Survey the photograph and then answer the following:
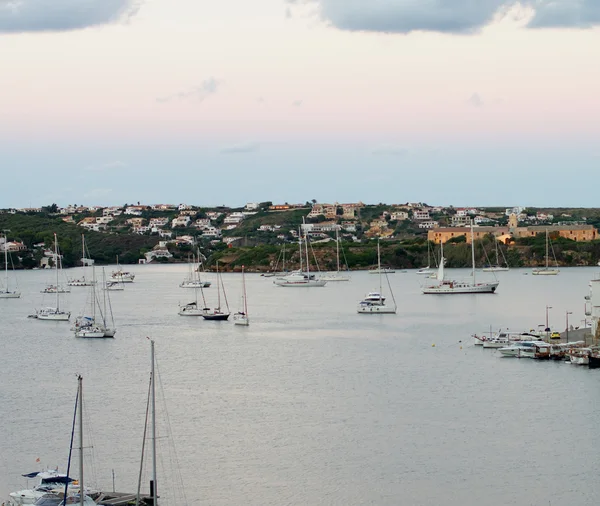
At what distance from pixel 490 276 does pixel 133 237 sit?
8452 cm

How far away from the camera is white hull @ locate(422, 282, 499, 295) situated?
239ft

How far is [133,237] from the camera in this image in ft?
549

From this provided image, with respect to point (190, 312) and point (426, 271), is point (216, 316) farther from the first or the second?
point (426, 271)

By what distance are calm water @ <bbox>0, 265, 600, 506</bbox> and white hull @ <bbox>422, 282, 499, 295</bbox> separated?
2046cm

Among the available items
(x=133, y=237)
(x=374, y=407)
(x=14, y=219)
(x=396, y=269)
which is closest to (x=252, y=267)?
(x=396, y=269)

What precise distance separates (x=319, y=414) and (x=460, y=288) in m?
47.0

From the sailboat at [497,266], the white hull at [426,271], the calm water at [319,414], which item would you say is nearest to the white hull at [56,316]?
the calm water at [319,414]

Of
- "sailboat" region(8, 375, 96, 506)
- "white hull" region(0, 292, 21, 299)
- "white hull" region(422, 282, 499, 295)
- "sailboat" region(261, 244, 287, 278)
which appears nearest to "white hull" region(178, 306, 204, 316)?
"white hull" region(422, 282, 499, 295)

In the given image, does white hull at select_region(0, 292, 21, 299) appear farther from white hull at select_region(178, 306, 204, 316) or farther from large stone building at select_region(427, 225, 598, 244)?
large stone building at select_region(427, 225, 598, 244)

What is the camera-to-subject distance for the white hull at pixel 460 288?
7294cm

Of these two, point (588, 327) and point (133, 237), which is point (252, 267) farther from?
point (588, 327)

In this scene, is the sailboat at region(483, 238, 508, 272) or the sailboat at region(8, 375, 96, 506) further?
the sailboat at region(483, 238, 508, 272)

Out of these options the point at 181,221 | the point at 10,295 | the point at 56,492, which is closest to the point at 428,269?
the point at 10,295

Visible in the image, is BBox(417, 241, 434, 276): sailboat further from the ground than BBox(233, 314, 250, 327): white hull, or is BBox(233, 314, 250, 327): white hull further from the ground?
BBox(417, 241, 434, 276): sailboat
